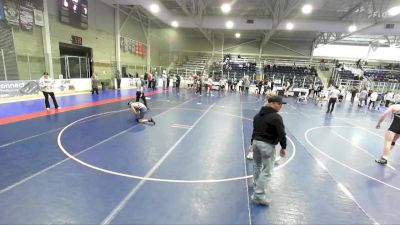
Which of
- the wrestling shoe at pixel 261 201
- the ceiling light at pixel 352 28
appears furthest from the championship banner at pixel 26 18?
the ceiling light at pixel 352 28

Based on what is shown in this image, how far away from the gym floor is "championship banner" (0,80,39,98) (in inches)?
213

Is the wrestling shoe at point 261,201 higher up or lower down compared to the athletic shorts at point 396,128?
lower down

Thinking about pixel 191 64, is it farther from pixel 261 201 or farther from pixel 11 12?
pixel 261 201

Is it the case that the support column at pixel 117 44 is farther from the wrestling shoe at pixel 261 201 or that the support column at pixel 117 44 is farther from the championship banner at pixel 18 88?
the wrestling shoe at pixel 261 201

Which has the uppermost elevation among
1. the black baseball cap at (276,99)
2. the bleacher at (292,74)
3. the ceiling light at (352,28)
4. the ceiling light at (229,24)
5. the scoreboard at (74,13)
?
the ceiling light at (229,24)

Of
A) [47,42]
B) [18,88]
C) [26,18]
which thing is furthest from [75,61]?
[18,88]

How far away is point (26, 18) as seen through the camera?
41.4ft

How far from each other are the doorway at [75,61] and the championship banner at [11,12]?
3.34 meters

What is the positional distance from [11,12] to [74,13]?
4.26m

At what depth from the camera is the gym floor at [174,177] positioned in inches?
128

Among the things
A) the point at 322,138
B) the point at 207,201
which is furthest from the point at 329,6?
the point at 207,201

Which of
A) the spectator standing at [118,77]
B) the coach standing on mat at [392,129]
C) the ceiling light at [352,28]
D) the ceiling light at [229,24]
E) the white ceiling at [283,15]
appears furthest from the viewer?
the ceiling light at [229,24]

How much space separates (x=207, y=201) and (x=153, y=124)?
4907 mm

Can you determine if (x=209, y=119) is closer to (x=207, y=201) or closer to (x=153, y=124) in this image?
(x=153, y=124)
